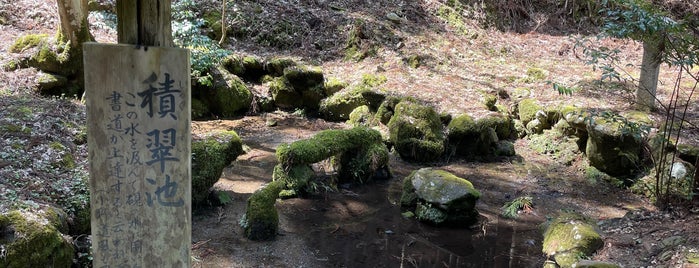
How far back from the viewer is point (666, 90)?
1059 cm

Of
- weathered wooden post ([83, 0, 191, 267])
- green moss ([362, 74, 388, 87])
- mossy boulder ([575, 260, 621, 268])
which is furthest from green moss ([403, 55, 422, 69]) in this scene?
weathered wooden post ([83, 0, 191, 267])

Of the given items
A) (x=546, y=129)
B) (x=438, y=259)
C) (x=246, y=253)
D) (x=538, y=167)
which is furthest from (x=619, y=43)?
(x=246, y=253)

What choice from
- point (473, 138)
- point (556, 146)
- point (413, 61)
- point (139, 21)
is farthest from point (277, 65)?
point (139, 21)

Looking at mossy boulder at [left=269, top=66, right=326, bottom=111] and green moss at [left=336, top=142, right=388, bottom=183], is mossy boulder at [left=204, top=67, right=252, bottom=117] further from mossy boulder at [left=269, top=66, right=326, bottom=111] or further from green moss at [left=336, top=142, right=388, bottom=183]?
green moss at [left=336, top=142, right=388, bottom=183]

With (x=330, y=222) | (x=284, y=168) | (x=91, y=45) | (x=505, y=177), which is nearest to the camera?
(x=91, y=45)

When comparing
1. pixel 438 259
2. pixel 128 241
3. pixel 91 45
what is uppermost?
pixel 91 45

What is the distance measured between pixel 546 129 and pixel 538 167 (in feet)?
4.54

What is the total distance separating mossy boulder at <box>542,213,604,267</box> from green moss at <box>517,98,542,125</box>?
4815 mm

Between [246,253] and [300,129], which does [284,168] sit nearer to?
[246,253]

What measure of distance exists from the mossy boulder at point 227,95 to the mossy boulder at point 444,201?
18.8 ft

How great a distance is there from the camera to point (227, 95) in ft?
36.6

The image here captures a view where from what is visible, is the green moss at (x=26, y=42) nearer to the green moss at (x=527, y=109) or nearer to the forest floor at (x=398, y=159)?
the forest floor at (x=398, y=159)

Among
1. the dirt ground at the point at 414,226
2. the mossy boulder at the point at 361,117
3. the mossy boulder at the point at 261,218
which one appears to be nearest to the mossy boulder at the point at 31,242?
the dirt ground at the point at 414,226

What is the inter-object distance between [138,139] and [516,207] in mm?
5929
